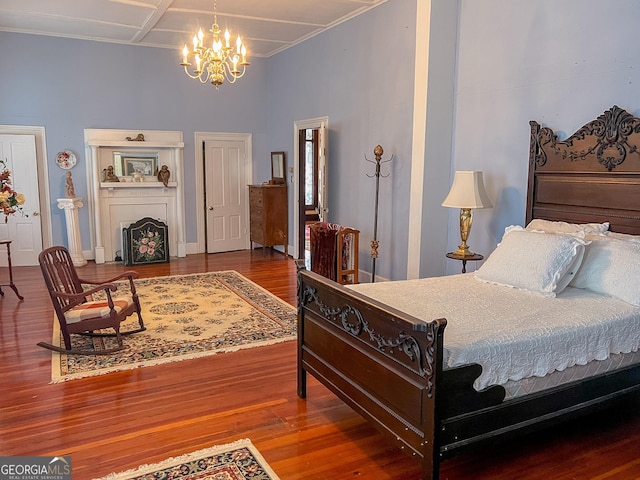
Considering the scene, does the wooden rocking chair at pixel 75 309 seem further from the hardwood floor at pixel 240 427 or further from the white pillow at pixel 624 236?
the white pillow at pixel 624 236

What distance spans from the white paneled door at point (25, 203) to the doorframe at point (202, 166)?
2.39 meters

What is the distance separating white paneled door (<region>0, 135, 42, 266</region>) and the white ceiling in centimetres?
160

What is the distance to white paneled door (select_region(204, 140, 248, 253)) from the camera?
28.4ft

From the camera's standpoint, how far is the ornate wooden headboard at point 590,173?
3.52m

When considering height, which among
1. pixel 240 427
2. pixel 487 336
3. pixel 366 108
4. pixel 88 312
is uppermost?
pixel 366 108

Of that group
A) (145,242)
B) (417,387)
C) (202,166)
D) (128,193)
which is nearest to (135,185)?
(128,193)

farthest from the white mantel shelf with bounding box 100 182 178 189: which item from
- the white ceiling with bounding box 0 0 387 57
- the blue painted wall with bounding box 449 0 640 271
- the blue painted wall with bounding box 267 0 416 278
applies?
the blue painted wall with bounding box 449 0 640 271

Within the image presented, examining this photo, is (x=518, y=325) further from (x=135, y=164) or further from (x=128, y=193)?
(x=135, y=164)

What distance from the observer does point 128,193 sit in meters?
7.96

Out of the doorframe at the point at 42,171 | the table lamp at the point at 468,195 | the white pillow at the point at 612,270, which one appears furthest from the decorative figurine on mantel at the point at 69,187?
the white pillow at the point at 612,270

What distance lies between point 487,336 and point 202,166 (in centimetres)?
693

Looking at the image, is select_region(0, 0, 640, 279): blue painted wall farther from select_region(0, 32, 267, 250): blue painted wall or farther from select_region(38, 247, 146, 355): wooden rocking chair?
select_region(38, 247, 146, 355): wooden rocking chair

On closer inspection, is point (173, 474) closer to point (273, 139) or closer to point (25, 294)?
point (25, 294)

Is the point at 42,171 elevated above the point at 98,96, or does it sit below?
below
